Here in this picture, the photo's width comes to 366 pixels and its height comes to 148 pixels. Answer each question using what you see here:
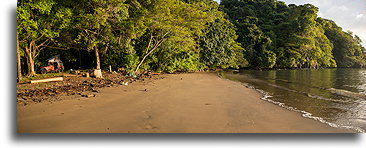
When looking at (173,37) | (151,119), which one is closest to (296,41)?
(173,37)

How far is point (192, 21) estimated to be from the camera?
14.5m

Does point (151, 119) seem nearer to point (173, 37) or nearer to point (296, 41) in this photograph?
point (173, 37)

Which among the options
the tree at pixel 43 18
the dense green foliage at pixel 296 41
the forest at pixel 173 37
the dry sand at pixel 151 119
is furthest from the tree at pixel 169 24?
the dense green foliage at pixel 296 41

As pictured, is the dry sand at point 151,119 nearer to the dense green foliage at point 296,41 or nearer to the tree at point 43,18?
the tree at point 43,18

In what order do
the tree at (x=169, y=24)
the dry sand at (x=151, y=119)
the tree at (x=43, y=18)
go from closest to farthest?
the dry sand at (x=151, y=119) → the tree at (x=43, y=18) → the tree at (x=169, y=24)

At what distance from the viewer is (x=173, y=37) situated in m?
13.5

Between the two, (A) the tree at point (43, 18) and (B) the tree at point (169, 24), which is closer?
(A) the tree at point (43, 18)

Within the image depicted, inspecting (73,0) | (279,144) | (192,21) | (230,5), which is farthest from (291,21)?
(279,144)

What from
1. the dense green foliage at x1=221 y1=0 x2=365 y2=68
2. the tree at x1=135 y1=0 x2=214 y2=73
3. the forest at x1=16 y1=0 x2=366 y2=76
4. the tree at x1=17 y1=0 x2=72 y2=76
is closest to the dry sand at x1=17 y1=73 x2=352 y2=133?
the forest at x1=16 y1=0 x2=366 y2=76

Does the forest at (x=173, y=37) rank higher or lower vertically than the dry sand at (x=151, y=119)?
higher

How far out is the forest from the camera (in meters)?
8.32

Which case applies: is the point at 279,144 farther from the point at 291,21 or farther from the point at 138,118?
the point at 291,21

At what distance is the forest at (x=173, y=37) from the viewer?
27.3ft

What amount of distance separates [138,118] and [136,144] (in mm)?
859
